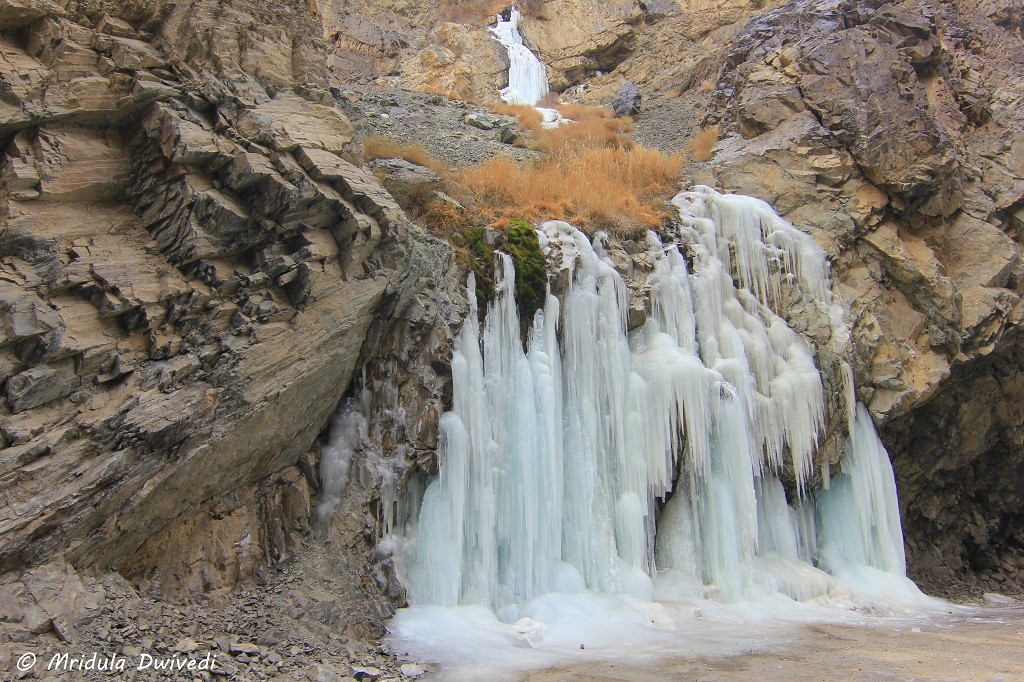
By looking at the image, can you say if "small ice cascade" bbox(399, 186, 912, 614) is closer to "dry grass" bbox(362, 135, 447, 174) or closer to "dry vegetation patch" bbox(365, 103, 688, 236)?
"dry vegetation patch" bbox(365, 103, 688, 236)

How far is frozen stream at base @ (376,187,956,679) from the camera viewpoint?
868cm

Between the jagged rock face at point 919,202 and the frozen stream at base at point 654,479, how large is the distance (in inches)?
50.1

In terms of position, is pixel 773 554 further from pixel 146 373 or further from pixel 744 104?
pixel 744 104

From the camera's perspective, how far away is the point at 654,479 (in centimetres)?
1064

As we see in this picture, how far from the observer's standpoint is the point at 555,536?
949 cm

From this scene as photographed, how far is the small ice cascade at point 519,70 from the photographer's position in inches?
1027

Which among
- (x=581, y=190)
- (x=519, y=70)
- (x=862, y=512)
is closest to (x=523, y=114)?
(x=519, y=70)

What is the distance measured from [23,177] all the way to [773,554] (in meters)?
11.2

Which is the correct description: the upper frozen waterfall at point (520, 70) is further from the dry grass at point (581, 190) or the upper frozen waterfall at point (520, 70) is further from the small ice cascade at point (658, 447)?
the small ice cascade at point (658, 447)

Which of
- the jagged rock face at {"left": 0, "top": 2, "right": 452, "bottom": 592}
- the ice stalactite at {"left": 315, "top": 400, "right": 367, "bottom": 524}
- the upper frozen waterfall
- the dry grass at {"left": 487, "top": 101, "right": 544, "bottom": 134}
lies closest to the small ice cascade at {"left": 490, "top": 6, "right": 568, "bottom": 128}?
the upper frozen waterfall

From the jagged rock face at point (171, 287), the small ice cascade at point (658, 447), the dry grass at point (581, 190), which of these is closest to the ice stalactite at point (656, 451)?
the small ice cascade at point (658, 447)

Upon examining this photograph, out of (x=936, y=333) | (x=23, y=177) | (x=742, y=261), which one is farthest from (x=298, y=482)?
(x=936, y=333)

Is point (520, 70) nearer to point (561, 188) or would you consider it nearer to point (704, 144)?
point (704, 144)

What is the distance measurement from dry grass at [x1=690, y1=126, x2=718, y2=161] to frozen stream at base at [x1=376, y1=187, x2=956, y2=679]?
353cm
